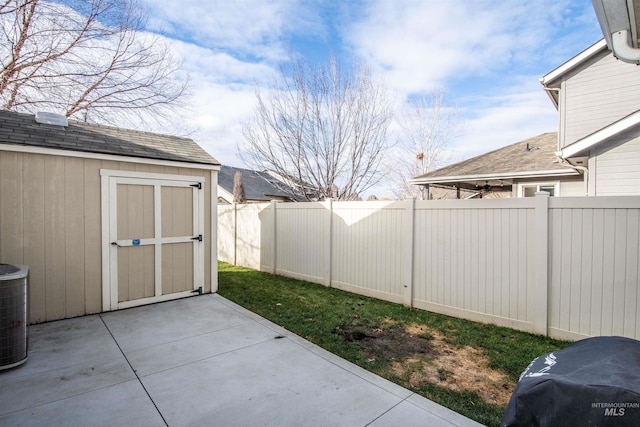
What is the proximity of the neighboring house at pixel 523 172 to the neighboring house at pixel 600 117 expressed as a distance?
2.65 feet

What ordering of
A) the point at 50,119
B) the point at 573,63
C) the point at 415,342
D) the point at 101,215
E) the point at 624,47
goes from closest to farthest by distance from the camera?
the point at 624,47, the point at 415,342, the point at 101,215, the point at 50,119, the point at 573,63

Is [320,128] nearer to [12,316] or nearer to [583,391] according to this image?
[12,316]

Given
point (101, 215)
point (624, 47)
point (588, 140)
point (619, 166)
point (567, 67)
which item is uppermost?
point (567, 67)

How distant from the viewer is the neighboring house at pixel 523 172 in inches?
338

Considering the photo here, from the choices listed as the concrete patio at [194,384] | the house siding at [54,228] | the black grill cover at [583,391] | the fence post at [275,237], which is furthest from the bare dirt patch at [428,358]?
the fence post at [275,237]

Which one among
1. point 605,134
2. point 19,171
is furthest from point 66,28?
point 605,134

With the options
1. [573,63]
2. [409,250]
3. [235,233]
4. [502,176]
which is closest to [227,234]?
[235,233]

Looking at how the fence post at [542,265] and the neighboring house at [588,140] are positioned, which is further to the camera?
the neighboring house at [588,140]

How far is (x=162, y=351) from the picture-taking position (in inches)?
140

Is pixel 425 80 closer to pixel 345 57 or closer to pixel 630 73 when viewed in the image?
pixel 345 57

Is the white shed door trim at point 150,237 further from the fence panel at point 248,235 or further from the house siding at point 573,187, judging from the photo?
the house siding at point 573,187

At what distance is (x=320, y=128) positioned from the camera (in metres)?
10.3

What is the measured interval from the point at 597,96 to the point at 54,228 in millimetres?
11906

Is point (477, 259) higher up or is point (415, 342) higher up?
point (477, 259)
